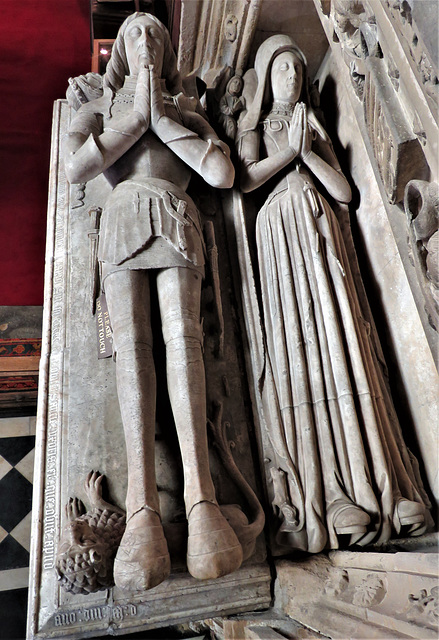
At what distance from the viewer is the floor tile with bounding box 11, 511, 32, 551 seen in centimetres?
405

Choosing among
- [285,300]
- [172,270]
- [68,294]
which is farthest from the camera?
[68,294]

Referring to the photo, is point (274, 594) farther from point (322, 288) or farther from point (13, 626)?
point (13, 626)

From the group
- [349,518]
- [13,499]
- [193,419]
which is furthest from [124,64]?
[13,499]

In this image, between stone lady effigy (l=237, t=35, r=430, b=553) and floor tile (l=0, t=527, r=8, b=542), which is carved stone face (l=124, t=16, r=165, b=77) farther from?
floor tile (l=0, t=527, r=8, b=542)

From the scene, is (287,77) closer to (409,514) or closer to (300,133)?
(300,133)

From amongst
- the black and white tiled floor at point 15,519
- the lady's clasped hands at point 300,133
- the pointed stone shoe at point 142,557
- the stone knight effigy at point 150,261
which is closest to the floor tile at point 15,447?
the black and white tiled floor at point 15,519

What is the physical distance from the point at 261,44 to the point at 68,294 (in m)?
2.20

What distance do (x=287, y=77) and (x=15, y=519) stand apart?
410cm

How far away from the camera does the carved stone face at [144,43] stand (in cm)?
279

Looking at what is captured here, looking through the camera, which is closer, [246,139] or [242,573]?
[242,573]

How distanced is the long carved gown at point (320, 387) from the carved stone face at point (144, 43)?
106cm

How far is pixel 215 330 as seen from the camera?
270 centimetres

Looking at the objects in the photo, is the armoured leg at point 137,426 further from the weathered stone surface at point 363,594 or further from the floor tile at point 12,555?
the floor tile at point 12,555

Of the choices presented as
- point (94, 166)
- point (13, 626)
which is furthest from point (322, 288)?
point (13, 626)
